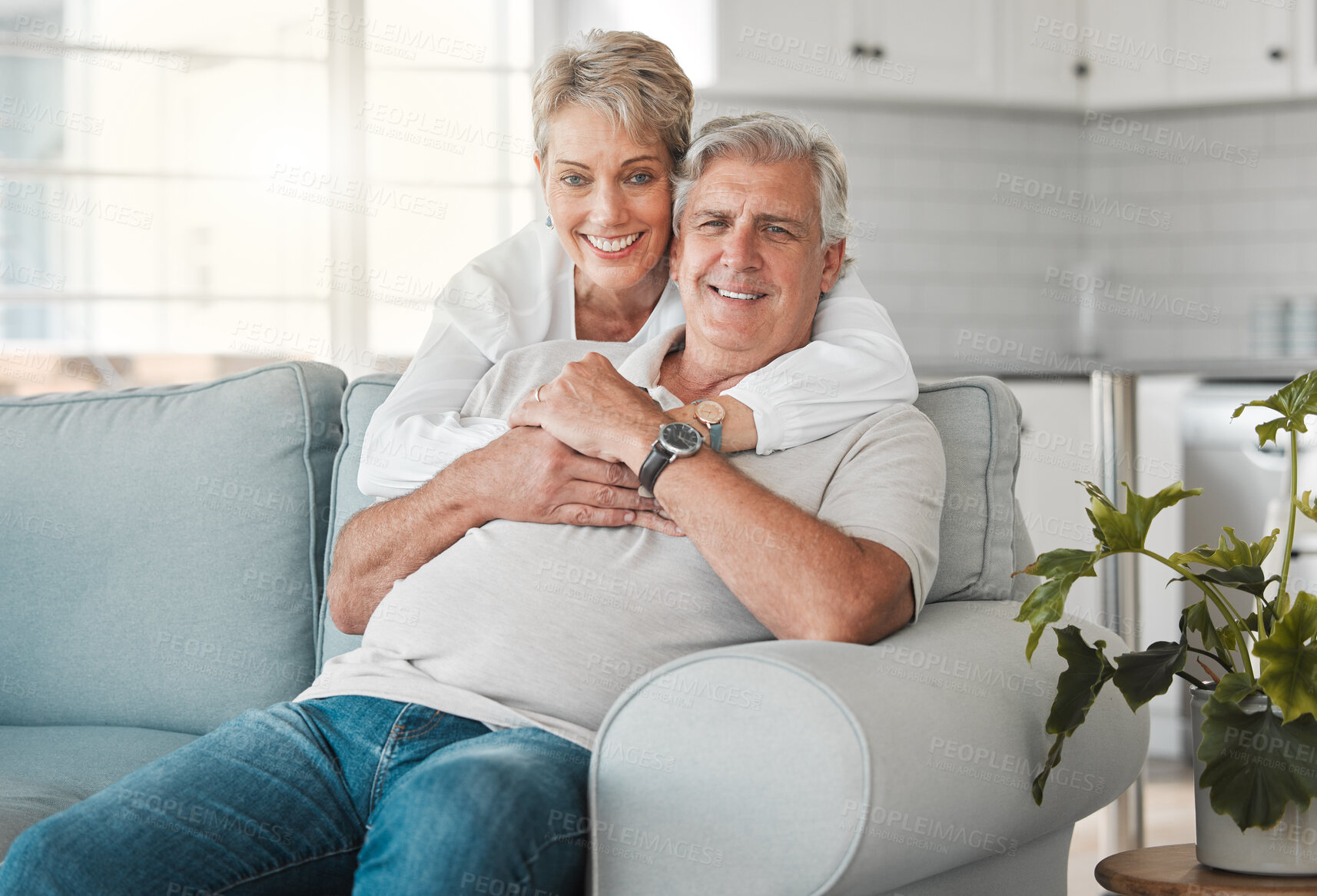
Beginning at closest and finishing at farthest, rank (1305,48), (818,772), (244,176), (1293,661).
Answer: (818,772), (1293,661), (244,176), (1305,48)

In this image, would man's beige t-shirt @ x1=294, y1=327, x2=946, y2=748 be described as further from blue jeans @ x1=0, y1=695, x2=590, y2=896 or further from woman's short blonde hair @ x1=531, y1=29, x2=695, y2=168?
woman's short blonde hair @ x1=531, y1=29, x2=695, y2=168

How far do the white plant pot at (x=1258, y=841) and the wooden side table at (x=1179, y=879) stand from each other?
12mm

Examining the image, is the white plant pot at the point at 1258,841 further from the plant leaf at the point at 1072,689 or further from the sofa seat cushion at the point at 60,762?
the sofa seat cushion at the point at 60,762

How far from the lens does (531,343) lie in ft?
6.00

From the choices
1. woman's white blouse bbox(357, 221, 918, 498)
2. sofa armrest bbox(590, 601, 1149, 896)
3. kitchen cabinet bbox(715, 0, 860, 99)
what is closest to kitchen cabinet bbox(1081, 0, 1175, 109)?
kitchen cabinet bbox(715, 0, 860, 99)

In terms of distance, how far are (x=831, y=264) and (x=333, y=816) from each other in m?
0.97

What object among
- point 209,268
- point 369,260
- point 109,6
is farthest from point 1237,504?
point 109,6

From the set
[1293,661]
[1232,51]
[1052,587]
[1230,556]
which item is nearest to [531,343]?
[1052,587]

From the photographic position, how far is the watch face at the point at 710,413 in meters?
1.47

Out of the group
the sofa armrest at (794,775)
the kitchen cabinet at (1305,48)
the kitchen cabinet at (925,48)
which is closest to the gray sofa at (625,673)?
the sofa armrest at (794,775)

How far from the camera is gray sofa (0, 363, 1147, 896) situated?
40.9 inches

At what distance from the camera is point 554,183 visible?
5.97ft

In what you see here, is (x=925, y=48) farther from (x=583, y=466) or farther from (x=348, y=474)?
(x=583, y=466)

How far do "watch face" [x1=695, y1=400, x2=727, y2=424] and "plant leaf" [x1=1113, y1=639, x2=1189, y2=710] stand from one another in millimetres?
526
